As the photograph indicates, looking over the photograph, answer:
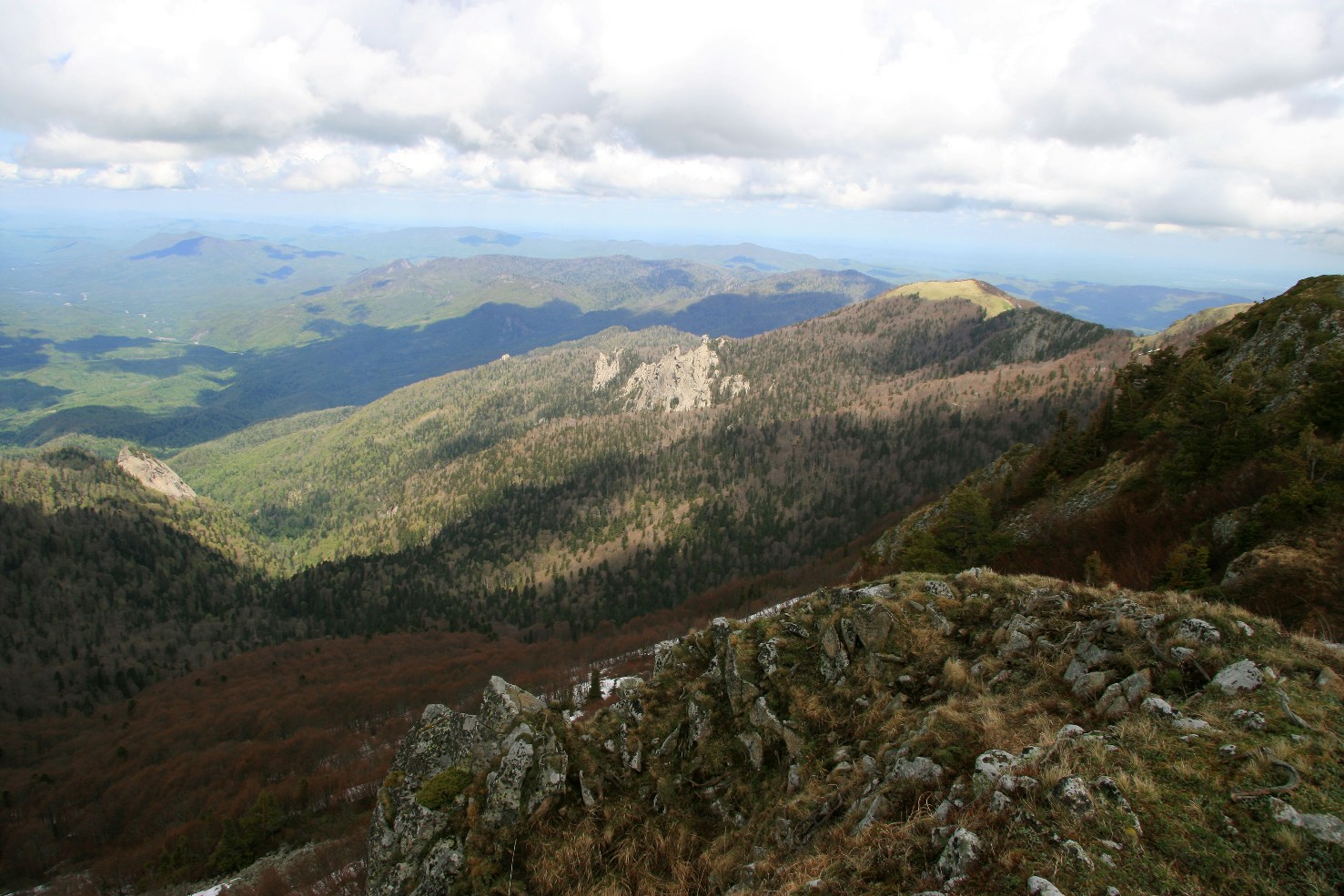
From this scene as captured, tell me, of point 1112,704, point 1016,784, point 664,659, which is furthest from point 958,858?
point 664,659

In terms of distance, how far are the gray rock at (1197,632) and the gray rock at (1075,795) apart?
5563 millimetres

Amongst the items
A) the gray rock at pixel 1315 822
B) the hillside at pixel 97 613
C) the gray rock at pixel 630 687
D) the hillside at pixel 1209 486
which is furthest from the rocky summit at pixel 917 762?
the hillside at pixel 97 613

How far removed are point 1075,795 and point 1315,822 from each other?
8.43 feet

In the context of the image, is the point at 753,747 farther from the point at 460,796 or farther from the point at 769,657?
the point at 460,796

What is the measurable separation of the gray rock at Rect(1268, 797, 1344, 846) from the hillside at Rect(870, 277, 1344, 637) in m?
12.0

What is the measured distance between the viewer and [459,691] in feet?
310

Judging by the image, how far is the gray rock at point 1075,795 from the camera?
26.9 feet

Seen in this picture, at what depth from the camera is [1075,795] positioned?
27.3 ft

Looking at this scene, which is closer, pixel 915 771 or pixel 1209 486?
pixel 915 771

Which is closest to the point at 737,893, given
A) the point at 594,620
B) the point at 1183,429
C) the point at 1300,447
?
the point at 1300,447

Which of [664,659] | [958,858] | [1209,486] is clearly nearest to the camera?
[958,858]

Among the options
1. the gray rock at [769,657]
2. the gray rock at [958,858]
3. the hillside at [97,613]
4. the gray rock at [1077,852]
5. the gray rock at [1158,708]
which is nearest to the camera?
the gray rock at [1077,852]

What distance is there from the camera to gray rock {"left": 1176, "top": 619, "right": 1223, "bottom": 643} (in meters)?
11.5

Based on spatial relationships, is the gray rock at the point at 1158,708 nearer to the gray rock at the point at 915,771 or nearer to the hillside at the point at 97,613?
the gray rock at the point at 915,771
